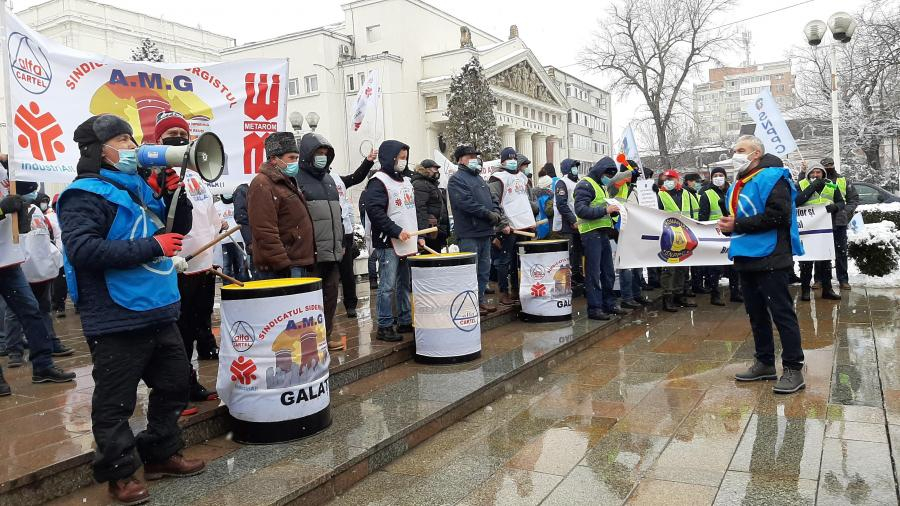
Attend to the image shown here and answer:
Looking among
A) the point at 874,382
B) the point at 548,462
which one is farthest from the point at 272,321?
the point at 874,382

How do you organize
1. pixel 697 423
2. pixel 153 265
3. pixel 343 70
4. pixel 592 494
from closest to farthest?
pixel 153 265 < pixel 592 494 < pixel 697 423 < pixel 343 70

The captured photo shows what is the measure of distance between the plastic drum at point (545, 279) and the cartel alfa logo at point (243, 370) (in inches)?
180

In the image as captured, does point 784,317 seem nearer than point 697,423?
No

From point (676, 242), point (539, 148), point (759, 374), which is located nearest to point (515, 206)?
point (676, 242)

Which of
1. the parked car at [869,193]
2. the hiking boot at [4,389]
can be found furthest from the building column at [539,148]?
the hiking boot at [4,389]

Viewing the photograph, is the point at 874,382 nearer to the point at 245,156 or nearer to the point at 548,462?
the point at 548,462

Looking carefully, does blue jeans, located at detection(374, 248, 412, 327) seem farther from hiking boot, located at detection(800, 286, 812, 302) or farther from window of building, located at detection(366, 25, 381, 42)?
window of building, located at detection(366, 25, 381, 42)

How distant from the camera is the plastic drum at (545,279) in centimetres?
829

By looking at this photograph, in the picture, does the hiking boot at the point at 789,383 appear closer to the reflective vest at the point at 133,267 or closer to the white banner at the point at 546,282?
the white banner at the point at 546,282

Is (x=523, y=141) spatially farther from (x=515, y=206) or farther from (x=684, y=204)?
(x=515, y=206)

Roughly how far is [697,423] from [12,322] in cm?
622

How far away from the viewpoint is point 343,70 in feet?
160

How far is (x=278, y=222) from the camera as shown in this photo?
5.44m

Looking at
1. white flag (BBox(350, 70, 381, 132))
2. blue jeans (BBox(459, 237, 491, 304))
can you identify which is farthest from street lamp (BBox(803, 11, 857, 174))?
white flag (BBox(350, 70, 381, 132))
